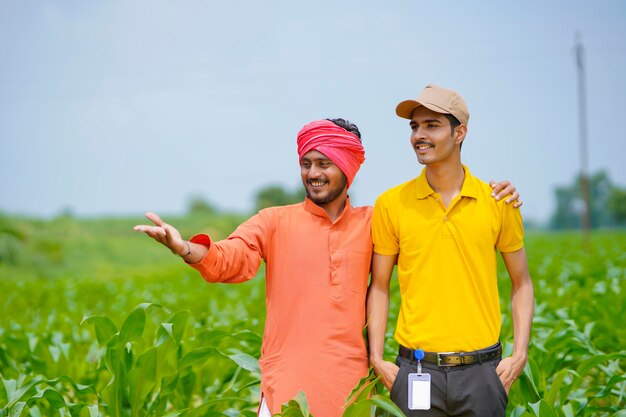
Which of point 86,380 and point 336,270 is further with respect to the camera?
point 86,380

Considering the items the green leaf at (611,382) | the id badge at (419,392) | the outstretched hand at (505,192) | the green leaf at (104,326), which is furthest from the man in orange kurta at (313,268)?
the green leaf at (611,382)

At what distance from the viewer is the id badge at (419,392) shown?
8.82ft

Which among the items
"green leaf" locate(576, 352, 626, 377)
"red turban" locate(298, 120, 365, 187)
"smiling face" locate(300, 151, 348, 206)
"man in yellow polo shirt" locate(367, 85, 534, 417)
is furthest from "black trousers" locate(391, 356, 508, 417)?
"green leaf" locate(576, 352, 626, 377)

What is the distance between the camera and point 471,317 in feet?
9.05

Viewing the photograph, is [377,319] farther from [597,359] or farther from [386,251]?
[597,359]

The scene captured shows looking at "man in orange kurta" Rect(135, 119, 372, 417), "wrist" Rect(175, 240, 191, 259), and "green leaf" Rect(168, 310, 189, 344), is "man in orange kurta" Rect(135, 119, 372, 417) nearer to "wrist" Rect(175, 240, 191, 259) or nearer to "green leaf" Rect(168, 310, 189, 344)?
"wrist" Rect(175, 240, 191, 259)

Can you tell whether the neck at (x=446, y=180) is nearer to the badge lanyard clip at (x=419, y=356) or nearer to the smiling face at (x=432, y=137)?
the smiling face at (x=432, y=137)

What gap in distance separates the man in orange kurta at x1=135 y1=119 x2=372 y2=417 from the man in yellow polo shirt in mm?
103

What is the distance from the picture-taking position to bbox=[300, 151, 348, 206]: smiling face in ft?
9.67

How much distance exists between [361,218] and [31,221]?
31.0 meters

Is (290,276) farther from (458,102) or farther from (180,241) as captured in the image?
(458,102)

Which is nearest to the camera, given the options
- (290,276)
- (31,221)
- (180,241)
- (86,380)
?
(180,241)

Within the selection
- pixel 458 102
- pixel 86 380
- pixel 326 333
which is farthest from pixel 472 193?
pixel 86 380

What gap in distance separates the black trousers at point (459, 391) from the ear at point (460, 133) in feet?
2.75
